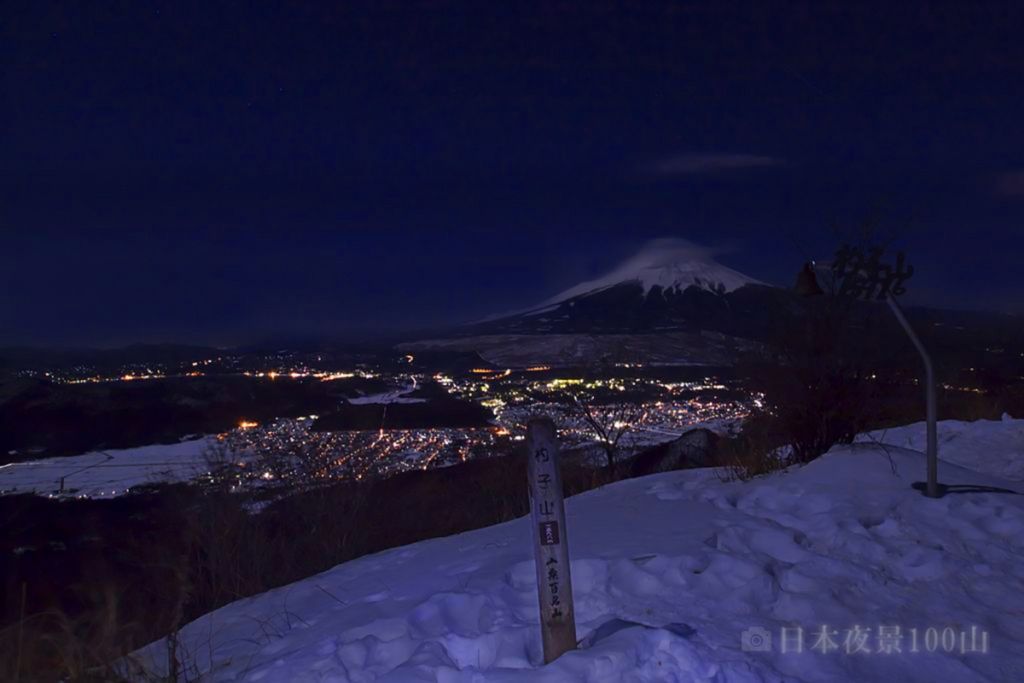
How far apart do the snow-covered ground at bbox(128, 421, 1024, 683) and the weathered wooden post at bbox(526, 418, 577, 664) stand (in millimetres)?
144

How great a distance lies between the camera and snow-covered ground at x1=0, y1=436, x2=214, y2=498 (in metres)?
11.7

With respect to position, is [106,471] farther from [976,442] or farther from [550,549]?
[976,442]

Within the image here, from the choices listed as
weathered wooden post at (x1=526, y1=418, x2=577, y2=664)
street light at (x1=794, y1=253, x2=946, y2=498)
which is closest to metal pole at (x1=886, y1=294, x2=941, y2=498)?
street light at (x1=794, y1=253, x2=946, y2=498)

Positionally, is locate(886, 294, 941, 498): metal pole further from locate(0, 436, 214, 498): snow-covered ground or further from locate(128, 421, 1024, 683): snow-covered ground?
locate(0, 436, 214, 498): snow-covered ground

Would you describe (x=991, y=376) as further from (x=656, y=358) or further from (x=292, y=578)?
(x=292, y=578)

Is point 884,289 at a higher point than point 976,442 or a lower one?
higher

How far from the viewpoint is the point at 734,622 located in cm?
416

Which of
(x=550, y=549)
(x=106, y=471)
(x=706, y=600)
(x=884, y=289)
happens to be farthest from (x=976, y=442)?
(x=106, y=471)

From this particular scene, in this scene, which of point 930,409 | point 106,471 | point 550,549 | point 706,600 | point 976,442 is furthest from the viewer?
point 106,471

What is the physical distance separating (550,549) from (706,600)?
139 centimetres

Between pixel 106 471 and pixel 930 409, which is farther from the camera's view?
pixel 106 471

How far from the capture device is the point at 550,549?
12.2ft

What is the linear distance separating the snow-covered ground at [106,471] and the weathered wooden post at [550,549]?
9.59m

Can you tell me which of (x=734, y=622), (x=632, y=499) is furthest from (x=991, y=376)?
(x=734, y=622)
